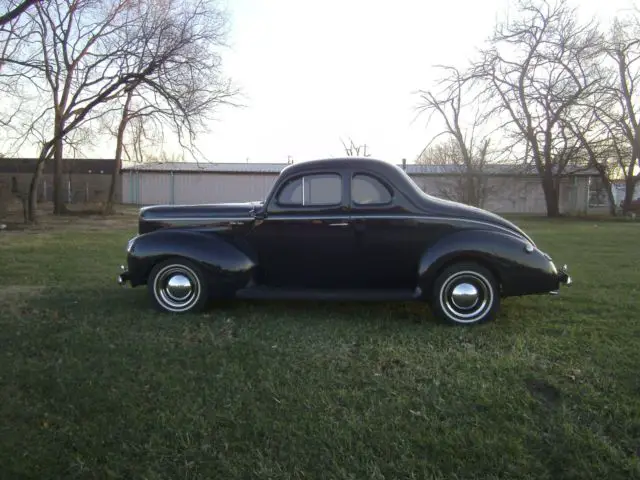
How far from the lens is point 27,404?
3365 millimetres

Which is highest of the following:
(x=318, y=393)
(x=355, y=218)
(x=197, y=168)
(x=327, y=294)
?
(x=197, y=168)

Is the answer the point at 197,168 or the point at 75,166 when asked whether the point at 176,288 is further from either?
the point at 75,166

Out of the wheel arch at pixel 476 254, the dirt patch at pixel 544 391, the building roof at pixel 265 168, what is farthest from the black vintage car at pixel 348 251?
the building roof at pixel 265 168

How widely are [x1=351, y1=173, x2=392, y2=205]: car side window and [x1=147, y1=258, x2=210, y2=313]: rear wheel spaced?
187 centimetres

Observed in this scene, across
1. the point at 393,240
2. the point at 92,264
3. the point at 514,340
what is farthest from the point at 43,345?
the point at 92,264

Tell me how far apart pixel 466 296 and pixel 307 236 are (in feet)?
5.70

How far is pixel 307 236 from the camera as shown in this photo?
5359 millimetres

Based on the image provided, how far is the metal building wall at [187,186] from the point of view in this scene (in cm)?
4288

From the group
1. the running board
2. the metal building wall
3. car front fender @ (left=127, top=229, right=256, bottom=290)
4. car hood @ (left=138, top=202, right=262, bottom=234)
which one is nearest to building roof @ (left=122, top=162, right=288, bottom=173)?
the metal building wall

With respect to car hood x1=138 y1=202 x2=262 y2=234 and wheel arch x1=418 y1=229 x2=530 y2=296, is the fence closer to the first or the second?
car hood x1=138 y1=202 x2=262 y2=234

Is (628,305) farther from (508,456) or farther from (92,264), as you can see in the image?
(92,264)

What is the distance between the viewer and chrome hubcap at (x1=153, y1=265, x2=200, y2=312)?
5562 mm

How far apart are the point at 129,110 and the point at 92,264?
18.9m

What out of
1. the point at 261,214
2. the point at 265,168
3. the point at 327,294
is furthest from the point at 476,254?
the point at 265,168
